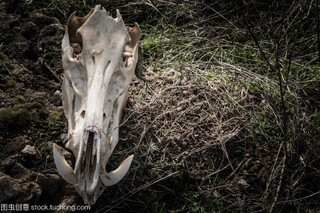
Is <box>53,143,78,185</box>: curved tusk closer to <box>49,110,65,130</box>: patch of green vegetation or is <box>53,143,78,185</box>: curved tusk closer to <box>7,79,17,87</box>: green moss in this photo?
<box>49,110,65,130</box>: patch of green vegetation

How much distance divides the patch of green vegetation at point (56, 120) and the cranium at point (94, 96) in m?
0.40

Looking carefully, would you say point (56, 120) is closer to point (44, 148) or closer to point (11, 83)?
point (44, 148)

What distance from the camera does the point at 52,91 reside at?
349cm

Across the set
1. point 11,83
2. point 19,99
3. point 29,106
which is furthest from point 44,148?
point 11,83

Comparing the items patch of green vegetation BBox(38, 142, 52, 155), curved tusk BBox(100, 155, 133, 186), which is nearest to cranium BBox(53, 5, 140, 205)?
curved tusk BBox(100, 155, 133, 186)

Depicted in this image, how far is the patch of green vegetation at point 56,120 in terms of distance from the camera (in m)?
3.21

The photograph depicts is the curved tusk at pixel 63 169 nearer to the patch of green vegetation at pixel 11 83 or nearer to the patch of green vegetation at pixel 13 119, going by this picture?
the patch of green vegetation at pixel 13 119

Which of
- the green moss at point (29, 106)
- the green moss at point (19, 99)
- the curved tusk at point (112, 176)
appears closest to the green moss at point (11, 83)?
the green moss at point (19, 99)

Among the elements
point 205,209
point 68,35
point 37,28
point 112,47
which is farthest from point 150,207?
point 37,28

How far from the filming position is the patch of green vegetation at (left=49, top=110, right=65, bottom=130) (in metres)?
3.21

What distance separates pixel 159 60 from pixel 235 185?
152 cm

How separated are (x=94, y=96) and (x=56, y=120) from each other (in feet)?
2.76

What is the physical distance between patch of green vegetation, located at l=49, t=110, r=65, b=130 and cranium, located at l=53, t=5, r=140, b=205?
40cm

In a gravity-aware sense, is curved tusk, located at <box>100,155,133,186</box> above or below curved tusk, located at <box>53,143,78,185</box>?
below
